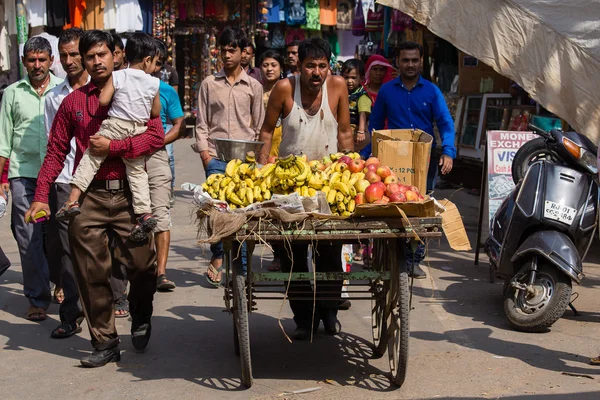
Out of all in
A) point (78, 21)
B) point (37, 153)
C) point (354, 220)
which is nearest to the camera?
point (354, 220)

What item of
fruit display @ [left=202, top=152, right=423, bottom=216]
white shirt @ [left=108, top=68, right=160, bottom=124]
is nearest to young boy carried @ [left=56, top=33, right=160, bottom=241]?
white shirt @ [left=108, top=68, right=160, bottom=124]

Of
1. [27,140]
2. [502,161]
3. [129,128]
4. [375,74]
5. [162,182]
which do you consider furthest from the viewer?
[375,74]

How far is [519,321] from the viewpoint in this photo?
246 inches

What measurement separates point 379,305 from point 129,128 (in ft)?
6.27

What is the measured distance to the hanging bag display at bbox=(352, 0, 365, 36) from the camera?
19750 mm

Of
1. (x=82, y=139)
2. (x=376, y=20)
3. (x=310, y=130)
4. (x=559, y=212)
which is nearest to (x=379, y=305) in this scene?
(x=310, y=130)

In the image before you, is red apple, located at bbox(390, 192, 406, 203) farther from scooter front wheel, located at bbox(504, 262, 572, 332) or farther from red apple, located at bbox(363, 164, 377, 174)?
scooter front wheel, located at bbox(504, 262, 572, 332)

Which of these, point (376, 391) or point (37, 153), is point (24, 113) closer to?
point (37, 153)

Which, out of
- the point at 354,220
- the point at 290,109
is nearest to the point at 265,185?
A: the point at 354,220

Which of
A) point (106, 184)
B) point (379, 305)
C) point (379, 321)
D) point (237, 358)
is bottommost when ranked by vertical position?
point (237, 358)

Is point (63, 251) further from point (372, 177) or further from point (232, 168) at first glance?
point (372, 177)

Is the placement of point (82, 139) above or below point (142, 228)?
above

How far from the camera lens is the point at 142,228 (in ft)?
18.5

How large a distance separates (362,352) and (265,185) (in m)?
1.47
